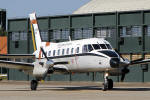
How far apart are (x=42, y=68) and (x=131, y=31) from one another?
24560 mm

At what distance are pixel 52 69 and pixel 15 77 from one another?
32.8 meters

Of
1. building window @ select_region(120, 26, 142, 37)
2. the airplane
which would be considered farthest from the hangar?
the airplane

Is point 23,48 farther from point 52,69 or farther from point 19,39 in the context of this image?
point 52,69

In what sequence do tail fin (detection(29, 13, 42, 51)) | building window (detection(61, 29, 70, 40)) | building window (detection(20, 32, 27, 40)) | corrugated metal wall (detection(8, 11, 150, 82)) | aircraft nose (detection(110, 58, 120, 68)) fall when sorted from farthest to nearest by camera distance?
building window (detection(20, 32, 27, 40)) < building window (detection(61, 29, 70, 40)) < corrugated metal wall (detection(8, 11, 150, 82)) < tail fin (detection(29, 13, 42, 51)) < aircraft nose (detection(110, 58, 120, 68))

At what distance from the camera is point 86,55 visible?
3234 cm

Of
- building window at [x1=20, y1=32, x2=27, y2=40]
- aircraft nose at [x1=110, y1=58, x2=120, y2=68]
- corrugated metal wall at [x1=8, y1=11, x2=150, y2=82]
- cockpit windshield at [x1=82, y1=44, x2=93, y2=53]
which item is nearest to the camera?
aircraft nose at [x1=110, y1=58, x2=120, y2=68]

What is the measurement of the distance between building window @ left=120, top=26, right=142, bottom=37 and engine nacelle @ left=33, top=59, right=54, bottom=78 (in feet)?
79.5

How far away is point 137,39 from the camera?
54.2 m

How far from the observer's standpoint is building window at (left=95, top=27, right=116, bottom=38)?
185 ft

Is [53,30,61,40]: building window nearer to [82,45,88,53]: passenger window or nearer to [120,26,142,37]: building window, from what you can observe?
[120,26,142,37]: building window

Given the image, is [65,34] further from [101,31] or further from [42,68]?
[42,68]

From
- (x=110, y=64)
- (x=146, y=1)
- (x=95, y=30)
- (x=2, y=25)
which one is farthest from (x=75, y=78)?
(x=2, y=25)

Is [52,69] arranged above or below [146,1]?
below
